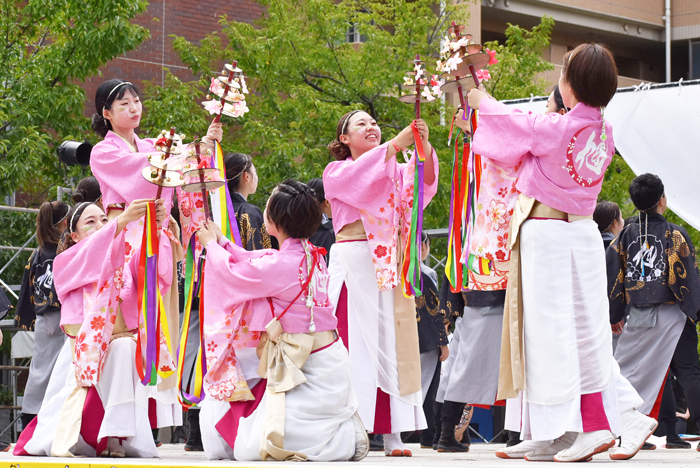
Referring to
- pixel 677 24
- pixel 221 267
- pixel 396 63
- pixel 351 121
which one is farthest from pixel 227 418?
pixel 677 24

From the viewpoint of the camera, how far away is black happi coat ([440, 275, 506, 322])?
5945mm

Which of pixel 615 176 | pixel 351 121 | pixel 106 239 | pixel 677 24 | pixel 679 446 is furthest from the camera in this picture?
pixel 677 24

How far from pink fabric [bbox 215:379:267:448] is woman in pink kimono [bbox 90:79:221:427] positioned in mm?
694

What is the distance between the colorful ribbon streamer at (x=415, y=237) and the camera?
4.78 m

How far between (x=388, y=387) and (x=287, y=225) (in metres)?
1.25

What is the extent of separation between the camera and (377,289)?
507cm

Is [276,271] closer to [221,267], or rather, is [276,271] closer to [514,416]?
[221,267]

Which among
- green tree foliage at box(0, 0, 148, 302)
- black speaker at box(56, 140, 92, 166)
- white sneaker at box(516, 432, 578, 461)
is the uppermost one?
green tree foliage at box(0, 0, 148, 302)

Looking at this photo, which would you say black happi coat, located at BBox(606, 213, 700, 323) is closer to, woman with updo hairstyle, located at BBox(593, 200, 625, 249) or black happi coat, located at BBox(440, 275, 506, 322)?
woman with updo hairstyle, located at BBox(593, 200, 625, 249)

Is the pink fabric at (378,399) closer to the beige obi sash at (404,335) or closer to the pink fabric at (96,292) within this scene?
the beige obi sash at (404,335)

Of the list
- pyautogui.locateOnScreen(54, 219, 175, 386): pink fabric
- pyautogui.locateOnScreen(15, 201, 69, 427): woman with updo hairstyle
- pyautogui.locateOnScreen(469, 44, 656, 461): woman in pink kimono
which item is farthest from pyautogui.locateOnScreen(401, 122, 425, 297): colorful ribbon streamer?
pyautogui.locateOnScreen(15, 201, 69, 427): woman with updo hairstyle

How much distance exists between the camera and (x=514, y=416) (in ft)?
16.2

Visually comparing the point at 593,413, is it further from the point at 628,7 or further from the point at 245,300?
the point at 628,7

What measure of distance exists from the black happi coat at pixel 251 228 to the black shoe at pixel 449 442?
1.67 meters
